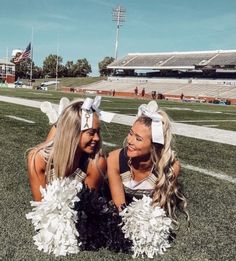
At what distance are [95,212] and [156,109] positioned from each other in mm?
968

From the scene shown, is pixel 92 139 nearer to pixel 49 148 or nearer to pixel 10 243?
pixel 49 148

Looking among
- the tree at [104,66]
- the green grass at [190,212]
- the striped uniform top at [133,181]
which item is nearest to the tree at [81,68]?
the tree at [104,66]

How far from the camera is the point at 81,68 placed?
116m

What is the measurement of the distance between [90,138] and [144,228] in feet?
2.50

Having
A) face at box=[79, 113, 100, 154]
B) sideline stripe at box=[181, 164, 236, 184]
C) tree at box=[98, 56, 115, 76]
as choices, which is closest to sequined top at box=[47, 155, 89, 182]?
face at box=[79, 113, 100, 154]

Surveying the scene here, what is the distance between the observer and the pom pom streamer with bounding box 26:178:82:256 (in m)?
2.77

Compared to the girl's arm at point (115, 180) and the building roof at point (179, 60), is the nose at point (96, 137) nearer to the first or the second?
the girl's arm at point (115, 180)

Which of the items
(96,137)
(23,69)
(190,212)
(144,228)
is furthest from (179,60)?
(144,228)

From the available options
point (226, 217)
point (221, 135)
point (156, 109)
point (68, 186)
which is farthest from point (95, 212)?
point (221, 135)

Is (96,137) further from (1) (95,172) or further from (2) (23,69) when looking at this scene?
(2) (23,69)

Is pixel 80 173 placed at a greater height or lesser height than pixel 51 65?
greater

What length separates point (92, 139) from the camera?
3148 millimetres

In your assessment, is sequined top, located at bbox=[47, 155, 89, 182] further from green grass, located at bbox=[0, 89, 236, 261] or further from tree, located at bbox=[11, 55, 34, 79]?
tree, located at bbox=[11, 55, 34, 79]

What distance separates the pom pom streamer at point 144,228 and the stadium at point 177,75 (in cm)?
4426
